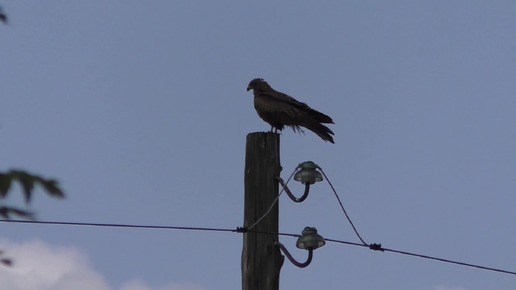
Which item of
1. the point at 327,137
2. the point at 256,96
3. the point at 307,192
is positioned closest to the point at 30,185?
the point at 307,192

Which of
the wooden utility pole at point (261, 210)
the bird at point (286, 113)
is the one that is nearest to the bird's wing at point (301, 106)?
the bird at point (286, 113)

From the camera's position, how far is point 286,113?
1123 centimetres

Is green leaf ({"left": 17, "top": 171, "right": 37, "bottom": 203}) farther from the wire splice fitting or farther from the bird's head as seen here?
the bird's head

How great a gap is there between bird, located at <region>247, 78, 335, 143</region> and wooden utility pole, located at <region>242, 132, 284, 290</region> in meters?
3.30

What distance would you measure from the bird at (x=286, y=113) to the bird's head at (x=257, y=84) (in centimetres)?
2

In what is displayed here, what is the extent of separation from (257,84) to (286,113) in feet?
5.86

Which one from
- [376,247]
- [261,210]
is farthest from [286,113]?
[261,210]

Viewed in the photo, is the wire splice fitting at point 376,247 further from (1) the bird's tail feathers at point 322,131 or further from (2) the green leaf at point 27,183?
(2) the green leaf at point 27,183

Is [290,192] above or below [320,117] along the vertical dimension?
below

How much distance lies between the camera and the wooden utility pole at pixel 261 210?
22.9 ft

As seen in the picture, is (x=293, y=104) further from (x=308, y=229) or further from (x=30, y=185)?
(x=30, y=185)

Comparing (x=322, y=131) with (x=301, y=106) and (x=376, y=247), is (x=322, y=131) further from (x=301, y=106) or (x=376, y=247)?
(x=376, y=247)

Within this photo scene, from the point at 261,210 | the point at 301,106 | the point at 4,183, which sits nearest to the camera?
the point at 4,183

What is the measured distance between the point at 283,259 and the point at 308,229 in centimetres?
35
